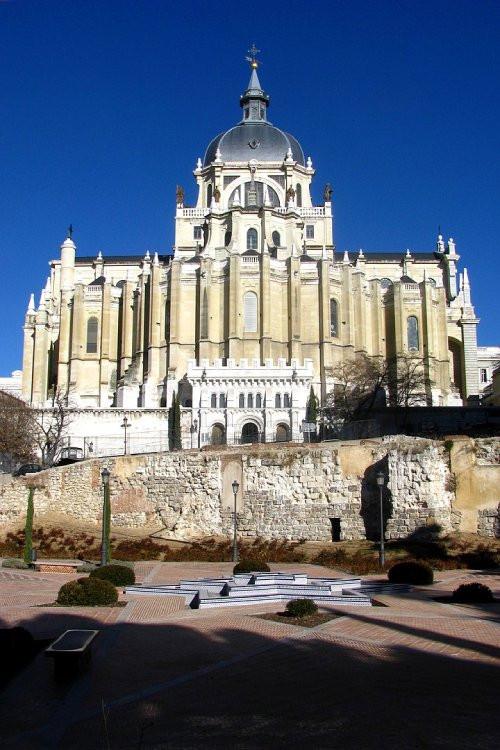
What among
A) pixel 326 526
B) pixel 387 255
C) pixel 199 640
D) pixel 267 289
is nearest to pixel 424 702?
pixel 199 640

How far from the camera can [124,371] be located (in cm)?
7250

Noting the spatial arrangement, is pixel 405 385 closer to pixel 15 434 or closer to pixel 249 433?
pixel 249 433

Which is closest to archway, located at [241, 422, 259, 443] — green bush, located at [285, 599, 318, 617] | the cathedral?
the cathedral

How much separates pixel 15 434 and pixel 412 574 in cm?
3513

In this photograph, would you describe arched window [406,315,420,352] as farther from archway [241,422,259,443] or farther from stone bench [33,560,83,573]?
stone bench [33,560,83,573]

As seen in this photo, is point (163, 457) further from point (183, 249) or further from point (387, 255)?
point (387, 255)

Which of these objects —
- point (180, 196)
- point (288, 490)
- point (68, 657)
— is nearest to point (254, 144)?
point (180, 196)

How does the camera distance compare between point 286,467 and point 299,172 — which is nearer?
point 286,467

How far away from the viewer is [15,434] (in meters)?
50.9

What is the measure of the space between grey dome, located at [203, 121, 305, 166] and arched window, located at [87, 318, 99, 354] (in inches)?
998

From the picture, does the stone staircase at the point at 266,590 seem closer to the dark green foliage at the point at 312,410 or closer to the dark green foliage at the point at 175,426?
the dark green foliage at the point at 175,426

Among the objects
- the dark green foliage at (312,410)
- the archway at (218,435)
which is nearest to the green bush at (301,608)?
the dark green foliage at (312,410)

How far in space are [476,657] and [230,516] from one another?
23082 millimetres

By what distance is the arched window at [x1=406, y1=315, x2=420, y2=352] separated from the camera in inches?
2923
